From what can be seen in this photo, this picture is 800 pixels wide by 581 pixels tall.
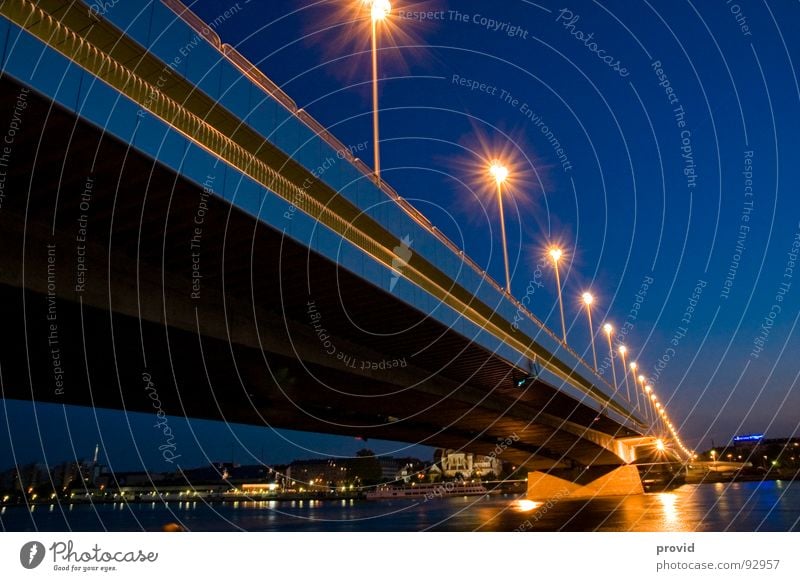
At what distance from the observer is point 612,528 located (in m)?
31.2

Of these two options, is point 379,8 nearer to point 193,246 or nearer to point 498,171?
point 193,246

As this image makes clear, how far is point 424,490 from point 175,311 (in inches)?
4557

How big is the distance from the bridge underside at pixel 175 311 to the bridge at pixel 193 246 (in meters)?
0.05

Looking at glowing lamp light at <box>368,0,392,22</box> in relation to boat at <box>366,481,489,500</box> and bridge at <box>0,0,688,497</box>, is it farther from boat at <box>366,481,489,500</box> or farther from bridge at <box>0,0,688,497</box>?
boat at <box>366,481,489,500</box>

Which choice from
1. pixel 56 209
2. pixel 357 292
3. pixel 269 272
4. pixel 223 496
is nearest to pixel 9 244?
pixel 56 209

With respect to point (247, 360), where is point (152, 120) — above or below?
above

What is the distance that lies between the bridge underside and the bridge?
5 centimetres

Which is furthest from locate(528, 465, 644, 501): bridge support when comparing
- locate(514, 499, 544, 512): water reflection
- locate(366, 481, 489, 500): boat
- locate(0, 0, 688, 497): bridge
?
locate(366, 481, 489, 500): boat

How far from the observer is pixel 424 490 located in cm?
12219

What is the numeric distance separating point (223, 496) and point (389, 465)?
49.8 m

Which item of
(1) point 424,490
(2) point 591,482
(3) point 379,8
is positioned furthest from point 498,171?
(1) point 424,490

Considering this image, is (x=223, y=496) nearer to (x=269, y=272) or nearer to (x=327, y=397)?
(x=327, y=397)

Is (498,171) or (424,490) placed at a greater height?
(498,171)

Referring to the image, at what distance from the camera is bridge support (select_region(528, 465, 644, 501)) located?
6362 centimetres
